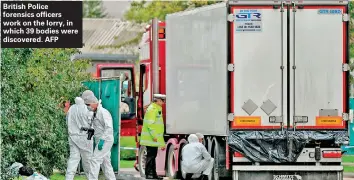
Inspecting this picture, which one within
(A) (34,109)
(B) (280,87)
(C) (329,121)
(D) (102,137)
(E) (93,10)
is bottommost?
(D) (102,137)

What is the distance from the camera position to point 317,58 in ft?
71.3

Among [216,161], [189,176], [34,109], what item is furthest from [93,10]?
[216,161]

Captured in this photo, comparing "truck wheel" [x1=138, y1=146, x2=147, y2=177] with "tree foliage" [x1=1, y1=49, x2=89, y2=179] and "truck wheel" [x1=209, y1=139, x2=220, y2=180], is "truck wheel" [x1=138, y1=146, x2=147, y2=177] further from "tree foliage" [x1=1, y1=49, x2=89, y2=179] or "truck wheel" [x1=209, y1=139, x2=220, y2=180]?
"truck wheel" [x1=209, y1=139, x2=220, y2=180]

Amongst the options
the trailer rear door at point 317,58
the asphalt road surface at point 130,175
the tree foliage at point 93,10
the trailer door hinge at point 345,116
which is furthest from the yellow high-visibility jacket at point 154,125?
the tree foliage at point 93,10

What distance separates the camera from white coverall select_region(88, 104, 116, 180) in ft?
74.2

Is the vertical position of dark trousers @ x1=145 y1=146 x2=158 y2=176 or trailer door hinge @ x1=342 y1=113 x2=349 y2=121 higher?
trailer door hinge @ x1=342 y1=113 x2=349 y2=121

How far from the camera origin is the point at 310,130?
2195 cm

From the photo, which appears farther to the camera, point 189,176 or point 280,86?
point 189,176

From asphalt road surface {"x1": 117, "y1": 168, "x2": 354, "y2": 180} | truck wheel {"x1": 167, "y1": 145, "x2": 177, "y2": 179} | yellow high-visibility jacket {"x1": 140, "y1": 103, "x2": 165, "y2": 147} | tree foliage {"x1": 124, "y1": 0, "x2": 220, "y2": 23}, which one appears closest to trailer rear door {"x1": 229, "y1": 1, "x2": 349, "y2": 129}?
truck wheel {"x1": 167, "y1": 145, "x2": 177, "y2": 179}

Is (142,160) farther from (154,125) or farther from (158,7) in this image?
A: (158,7)

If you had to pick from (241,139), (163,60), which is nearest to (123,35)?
(163,60)

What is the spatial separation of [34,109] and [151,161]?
15.1 ft

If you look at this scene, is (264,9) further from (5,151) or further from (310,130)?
(5,151)

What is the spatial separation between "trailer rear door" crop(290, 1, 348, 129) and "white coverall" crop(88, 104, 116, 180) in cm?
320
